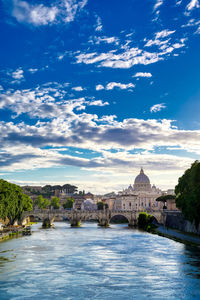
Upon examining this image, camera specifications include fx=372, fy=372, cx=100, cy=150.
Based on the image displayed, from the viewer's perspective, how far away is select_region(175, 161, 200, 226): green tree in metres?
49.3

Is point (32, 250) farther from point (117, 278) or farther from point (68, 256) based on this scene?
point (117, 278)

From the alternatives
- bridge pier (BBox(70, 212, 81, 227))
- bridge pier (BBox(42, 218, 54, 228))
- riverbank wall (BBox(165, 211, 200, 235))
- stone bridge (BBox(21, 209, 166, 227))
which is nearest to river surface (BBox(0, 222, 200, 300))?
riverbank wall (BBox(165, 211, 200, 235))

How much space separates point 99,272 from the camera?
33125 millimetres

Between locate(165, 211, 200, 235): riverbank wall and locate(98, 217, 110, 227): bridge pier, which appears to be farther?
locate(98, 217, 110, 227): bridge pier

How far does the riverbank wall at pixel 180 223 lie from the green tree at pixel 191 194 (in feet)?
18.2

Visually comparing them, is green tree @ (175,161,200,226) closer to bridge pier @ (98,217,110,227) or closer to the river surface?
the river surface

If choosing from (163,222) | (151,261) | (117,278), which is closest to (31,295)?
(117,278)

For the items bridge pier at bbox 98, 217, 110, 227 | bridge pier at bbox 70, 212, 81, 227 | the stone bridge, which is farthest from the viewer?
bridge pier at bbox 98, 217, 110, 227

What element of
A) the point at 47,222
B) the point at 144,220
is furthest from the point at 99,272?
the point at 47,222

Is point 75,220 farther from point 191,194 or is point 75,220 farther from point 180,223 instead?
point 191,194

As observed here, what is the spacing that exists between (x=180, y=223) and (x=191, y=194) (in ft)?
78.8

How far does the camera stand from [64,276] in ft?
103

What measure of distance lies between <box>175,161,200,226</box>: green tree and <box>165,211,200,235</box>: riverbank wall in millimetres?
5559

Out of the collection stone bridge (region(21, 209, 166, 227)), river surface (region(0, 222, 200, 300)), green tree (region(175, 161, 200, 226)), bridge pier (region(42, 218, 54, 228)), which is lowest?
river surface (region(0, 222, 200, 300))
